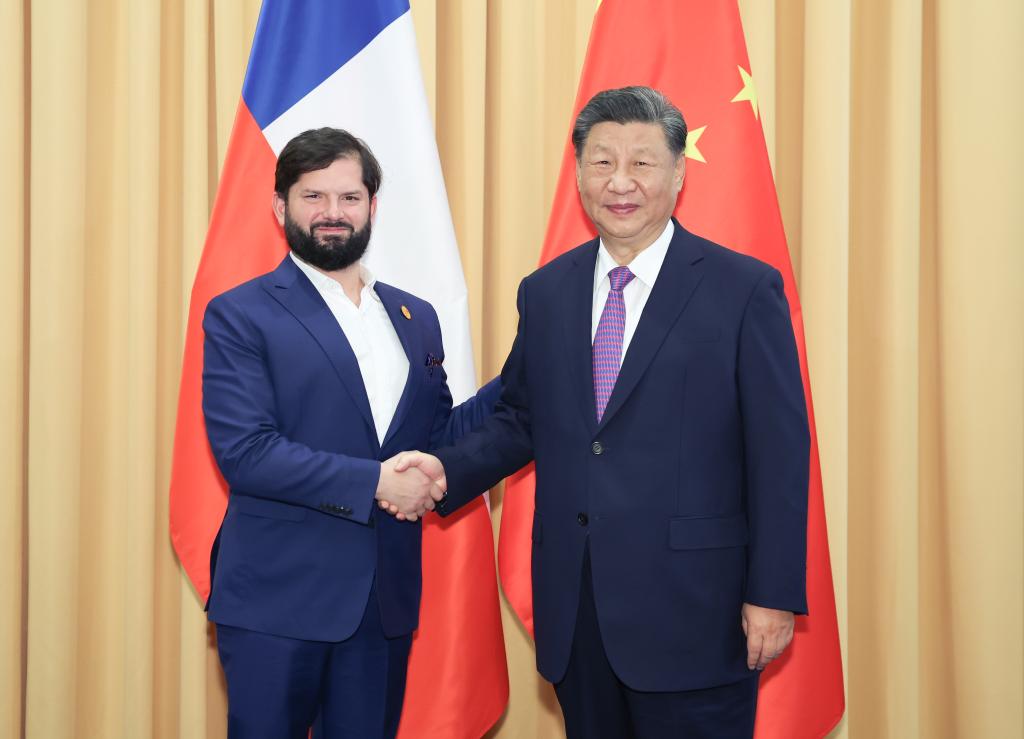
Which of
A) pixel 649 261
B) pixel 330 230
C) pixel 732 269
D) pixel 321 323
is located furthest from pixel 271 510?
pixel 732 269

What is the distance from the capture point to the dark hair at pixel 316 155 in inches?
82.2

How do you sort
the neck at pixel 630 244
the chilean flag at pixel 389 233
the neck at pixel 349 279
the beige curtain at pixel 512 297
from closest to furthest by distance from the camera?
1. the neck at pixel 630 244
2. the neck at pixel 349 279
3. the chilean flag at pixel 389 233
4. the beige curtain at pixel 512 297

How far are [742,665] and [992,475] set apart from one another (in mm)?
1384

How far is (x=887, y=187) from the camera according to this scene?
2818 millimetres

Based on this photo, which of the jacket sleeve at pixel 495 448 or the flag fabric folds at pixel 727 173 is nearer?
the jacket sleeve at pixel 495 448

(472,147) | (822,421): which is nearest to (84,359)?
(472,147)

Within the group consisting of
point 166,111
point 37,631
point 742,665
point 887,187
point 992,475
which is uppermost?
point 166,111

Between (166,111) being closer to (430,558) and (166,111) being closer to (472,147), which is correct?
(472,147)

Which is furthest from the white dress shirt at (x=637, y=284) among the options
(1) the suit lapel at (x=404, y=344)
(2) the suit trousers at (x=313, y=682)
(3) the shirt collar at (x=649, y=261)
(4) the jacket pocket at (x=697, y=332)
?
(2) the suit trousers at (x=313, y=682)

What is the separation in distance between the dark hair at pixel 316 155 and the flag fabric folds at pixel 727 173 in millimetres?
639

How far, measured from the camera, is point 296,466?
1.90 m

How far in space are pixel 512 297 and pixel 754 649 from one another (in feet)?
5.21

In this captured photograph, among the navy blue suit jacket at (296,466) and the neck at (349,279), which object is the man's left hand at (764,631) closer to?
Result: the navy blue suit jacket at (296,466)

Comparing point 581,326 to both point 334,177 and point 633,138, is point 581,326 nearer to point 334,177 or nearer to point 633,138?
point 633,138
